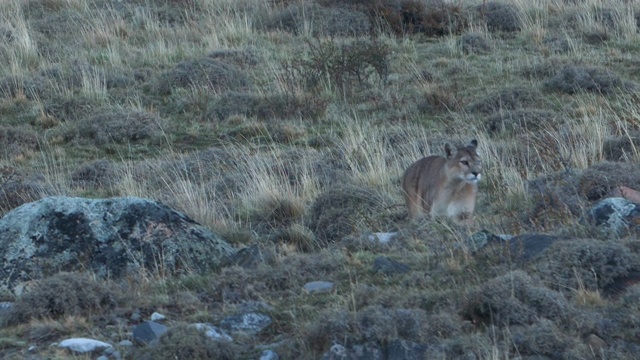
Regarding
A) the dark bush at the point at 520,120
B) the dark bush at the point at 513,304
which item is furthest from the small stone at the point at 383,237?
the dark bush at the point at 520,120

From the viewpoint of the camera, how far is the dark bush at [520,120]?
1555cm

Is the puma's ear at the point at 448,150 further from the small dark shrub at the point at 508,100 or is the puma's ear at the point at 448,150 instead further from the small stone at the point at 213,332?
the small dark shrub at the point at 508,100

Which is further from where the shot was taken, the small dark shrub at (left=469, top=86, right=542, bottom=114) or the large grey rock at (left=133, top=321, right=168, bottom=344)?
the small dark shrub at (left=469, top=86, right=542, bottom=114)

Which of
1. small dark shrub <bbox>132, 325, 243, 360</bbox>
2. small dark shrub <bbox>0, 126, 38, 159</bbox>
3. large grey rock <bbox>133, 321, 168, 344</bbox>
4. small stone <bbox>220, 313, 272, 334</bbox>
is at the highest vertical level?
small dark shrub <bbox>132, 325, 243, 360</bbox>

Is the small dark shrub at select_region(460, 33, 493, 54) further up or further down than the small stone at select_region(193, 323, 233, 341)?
further down

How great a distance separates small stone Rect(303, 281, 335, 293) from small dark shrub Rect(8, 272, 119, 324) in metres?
1.38

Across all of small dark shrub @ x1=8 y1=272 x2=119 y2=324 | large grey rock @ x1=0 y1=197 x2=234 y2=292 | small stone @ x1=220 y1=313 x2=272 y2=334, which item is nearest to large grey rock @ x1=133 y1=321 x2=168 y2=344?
small stone @ x1=220 y1=313 x2=272 y2=334

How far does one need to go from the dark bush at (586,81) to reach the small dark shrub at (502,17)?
412 cm

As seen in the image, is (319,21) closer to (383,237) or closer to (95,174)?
(95,174)

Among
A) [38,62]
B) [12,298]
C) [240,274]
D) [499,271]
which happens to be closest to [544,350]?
[499,271]

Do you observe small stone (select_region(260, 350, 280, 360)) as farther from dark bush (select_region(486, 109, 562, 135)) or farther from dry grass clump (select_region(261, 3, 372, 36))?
dry grass clump (select_region(261, 3, 372, 36))

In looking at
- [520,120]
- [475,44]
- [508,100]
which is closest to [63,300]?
[520,120]

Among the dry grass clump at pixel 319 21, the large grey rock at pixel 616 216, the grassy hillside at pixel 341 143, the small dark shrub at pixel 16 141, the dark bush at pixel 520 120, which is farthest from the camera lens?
the dry grass clump at pixel 319 21

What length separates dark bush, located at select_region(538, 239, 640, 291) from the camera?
7605mm
